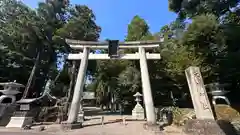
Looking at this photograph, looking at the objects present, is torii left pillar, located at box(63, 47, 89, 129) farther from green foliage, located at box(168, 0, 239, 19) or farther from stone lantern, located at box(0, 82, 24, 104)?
green foliage, located at box(168, 0, 239, 19)

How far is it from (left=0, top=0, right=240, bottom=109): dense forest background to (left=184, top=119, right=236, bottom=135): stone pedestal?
604 cm

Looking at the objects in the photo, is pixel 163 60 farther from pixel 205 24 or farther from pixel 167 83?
pixel 205 24

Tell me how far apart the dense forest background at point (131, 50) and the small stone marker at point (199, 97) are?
4864 mm

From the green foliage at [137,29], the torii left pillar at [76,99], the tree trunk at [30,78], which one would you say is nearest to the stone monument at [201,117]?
the torii left pillar at [76,99]

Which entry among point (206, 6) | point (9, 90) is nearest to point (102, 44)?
point (9, 90)

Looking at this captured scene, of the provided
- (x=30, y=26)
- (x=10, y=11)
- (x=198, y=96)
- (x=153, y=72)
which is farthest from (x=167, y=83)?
(x=10, y=11)

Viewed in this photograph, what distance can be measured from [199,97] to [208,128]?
4.55 feet

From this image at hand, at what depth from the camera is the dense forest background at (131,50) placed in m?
11.9

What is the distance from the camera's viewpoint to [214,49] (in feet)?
39.2

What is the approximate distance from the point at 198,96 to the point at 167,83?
26.0 feet

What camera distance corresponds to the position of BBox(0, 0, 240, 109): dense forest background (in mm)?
11898

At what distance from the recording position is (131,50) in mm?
16609

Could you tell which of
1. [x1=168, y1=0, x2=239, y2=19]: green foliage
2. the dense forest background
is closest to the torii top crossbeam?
the dense forest background

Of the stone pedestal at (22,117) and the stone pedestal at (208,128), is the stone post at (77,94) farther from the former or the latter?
the stone pedestal at (208,128)
